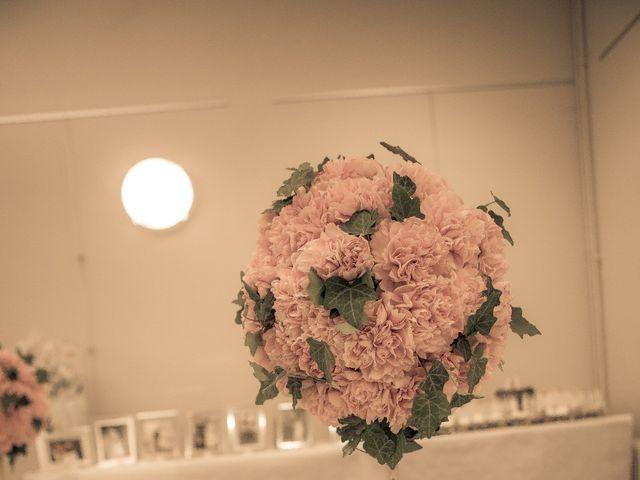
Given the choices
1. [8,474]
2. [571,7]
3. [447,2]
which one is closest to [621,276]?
[571,7]

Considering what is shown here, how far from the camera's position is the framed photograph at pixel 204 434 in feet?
7.93

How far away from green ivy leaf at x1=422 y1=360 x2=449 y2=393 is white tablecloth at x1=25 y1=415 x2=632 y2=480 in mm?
1481

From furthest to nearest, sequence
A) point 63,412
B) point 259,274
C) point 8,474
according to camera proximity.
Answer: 1. point 8,474
2. point 63,412
3. point 259,274

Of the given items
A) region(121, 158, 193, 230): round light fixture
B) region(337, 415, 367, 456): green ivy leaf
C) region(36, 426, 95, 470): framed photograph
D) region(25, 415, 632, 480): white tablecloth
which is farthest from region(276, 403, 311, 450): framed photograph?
region(337, 415, 367, 456): green ivy leaf

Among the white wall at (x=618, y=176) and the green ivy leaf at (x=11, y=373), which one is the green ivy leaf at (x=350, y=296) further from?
the white wall at (x=618, y=176)

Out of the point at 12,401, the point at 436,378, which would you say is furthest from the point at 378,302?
the point at 12,401

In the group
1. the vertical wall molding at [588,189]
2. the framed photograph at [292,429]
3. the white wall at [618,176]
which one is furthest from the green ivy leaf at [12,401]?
the vertical wall molding at [588,189]

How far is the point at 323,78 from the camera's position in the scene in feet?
9.40

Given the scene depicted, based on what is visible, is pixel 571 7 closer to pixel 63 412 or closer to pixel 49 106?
pixel 49 106

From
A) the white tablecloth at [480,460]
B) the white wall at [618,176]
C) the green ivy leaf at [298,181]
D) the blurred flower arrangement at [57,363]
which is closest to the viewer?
the green ivy leaf at [298,181]

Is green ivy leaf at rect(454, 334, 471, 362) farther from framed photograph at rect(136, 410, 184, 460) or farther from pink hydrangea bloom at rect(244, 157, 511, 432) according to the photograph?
framed photograph at rect(136, 410, 184, 460)

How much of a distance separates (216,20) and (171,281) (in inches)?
56.4

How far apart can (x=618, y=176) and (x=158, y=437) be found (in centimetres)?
252

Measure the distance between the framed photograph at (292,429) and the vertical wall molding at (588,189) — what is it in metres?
1.64
